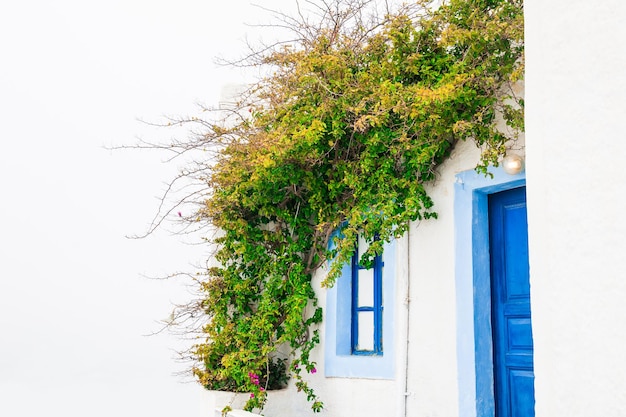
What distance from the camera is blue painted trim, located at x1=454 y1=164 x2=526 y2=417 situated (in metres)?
4.80

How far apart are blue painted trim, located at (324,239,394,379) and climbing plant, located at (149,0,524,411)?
0.21 metres

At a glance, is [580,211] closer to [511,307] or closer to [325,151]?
[511,307]

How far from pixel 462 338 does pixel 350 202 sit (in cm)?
161

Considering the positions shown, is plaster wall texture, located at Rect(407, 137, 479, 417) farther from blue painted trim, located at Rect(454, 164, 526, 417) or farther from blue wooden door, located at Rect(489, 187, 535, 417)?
blue wooden door, located at Rect(489, 187, 535, 417)

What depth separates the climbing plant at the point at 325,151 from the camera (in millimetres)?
4773

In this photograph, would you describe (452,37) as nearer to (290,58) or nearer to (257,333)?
(290,58)

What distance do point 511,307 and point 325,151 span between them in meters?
2.17

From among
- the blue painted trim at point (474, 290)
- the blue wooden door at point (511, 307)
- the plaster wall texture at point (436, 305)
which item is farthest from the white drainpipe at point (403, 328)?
the blue wooden door at point (511, 307)

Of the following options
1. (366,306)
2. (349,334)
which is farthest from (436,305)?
(349,334)

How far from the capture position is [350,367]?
596 centimetres

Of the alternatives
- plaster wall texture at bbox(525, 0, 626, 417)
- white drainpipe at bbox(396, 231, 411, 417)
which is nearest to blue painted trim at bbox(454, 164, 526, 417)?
white drainpipe at bbox(396, 231, 411, 417)

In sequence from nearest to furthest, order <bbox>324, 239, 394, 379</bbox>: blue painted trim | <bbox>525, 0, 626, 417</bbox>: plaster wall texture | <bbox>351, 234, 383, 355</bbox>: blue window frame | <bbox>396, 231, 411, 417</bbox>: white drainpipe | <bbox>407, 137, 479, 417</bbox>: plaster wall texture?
1. <bbox>525, 0, 626, 417</bbox>: plaster wall texture
2. <bbox>407, 137, 479, 417</bbox>: plaster wall texture
3. <bbox>396, 231, 411, 417</bbox>: white drainpipe
4. <bbox>324, 239, 394, 379</bbox>: blue painted trim
5. <bbox>351, 234, 383, 355</bbox>: blue window frame

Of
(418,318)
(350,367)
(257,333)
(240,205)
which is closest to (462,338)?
(418,318)

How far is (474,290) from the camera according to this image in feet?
16.1
